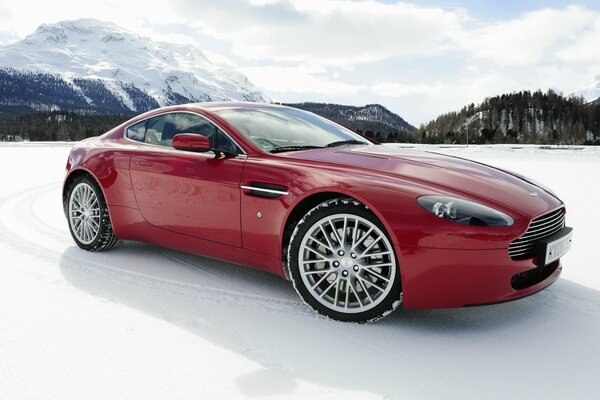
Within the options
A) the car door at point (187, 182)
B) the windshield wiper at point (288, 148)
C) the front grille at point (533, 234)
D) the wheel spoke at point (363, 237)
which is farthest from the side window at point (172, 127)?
the front grille at point (533, 234)

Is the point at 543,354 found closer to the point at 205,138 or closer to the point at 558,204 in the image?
the point at 558,204

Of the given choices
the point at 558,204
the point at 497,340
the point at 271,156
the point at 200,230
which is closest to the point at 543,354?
the point at 497,340

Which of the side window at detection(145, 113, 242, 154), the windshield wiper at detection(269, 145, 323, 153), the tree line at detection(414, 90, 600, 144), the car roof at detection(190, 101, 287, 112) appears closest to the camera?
the windshield wiper at detection(269, 145, 323, 153)

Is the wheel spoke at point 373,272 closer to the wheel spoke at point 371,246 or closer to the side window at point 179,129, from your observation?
the wheel spoke at point 371,246

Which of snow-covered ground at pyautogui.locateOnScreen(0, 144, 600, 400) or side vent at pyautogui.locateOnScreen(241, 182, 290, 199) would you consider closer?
snow-covered ground at pyautogui.locateOnScreen(0, 144, 600, 400)

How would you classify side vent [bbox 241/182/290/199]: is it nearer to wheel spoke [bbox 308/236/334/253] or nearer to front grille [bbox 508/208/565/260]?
wheel spoke [bbox 308/236/334/253]

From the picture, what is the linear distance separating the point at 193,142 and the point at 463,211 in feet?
5.91

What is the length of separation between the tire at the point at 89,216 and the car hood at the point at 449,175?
1.96 m

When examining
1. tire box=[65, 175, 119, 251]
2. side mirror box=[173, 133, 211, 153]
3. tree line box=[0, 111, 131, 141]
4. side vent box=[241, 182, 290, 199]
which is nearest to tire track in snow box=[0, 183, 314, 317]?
tire box=[65, 175, 119, 251]

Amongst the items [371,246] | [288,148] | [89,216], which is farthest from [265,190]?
[89,216]

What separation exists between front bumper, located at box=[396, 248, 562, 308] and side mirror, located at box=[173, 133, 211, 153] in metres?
1.50

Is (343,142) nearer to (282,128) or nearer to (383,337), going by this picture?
(282,128)

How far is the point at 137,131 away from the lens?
14.6 feet

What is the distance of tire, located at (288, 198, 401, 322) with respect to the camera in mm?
2938
